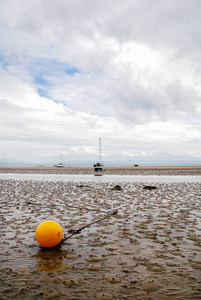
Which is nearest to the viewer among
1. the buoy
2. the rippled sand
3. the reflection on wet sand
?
the rippled sand

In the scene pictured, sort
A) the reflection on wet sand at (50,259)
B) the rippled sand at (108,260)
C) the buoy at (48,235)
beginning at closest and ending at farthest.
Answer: the rippled sand at (108,260)
the reflection on wet sand at (50,259)
the buoy at (48,235)

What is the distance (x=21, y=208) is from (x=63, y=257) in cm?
824

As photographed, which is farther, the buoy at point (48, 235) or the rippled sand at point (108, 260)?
the buoy at point (48, 235)

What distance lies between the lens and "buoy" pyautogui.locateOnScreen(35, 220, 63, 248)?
7.52 meters

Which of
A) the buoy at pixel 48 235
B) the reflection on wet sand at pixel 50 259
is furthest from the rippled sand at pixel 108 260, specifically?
the buoy at pixel 48 235

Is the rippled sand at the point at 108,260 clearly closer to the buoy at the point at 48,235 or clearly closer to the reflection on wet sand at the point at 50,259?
the reflection on wet sand at the point at 50,259

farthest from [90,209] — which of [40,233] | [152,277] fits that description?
[152,277]

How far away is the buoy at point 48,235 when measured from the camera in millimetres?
7516

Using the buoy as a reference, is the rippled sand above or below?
below

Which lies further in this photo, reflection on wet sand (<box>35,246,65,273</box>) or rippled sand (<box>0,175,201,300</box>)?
reflection on wet sand (<box>35,246,65,273</box>)

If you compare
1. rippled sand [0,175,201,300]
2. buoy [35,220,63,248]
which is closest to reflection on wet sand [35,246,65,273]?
rippled sand [0,175,201,300]

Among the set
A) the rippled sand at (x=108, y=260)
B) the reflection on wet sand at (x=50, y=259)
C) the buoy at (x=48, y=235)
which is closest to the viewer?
the rippled sand at (x=108, y=260)

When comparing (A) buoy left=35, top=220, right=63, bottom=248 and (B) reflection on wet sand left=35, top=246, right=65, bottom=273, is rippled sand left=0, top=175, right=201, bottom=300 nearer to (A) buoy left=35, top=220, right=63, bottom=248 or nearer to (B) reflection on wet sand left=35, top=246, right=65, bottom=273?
(B) reflection on wet sand left=35, top=246, right=65, bottom=273

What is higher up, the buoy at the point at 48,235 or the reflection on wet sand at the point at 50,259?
the buoy at the point at 48,235
